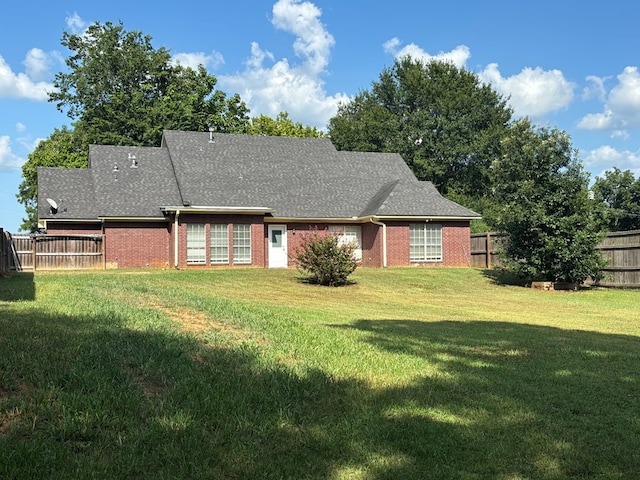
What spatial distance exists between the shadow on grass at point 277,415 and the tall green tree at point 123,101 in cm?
3946

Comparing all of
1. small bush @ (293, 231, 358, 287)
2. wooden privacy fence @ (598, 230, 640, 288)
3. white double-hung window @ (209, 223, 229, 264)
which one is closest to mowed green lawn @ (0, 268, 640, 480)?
small bush @ (293, 231, 358, 287)

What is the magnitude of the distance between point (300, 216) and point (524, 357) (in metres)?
20.9

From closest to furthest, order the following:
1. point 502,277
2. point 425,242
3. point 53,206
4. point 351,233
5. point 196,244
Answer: point 502,277, point 196,244, point 53,206, point 425,242, point 351,233

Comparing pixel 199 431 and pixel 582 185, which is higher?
pixel 582 185

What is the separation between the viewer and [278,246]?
2772cm

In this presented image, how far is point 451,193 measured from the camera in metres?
50.6

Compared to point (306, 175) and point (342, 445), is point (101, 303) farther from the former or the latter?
point (306, 175)

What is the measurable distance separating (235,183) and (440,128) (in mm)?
29017

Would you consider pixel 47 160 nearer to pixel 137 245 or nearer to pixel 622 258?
pixel 137 245

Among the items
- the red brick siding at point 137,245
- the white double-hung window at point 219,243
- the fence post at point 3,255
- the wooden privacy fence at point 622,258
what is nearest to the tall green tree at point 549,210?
the wooden privacy fence at point 622,258

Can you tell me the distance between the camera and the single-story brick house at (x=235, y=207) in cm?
2578

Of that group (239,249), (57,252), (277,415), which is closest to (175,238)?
(239,249)

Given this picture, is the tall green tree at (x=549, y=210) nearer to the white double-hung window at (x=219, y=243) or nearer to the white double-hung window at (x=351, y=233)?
the white double-hung window at (x=351, y=233)

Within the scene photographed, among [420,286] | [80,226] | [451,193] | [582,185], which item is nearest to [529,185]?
A: [582,185]
